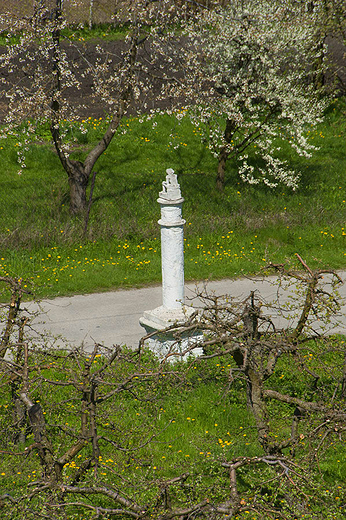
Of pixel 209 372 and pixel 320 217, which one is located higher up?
pixel 320 217

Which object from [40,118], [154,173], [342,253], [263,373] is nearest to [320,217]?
[342,253]

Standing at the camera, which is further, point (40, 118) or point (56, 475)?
point (40, 118)

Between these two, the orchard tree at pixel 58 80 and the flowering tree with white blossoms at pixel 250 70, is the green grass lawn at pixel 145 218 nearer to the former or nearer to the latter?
the orchard tree at pixel 58 80

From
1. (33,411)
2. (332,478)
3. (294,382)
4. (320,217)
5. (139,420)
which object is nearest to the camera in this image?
(33,411)

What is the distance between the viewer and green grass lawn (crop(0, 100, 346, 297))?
1093 centimetres

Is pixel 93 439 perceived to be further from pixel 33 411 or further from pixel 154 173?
pixel 154 173

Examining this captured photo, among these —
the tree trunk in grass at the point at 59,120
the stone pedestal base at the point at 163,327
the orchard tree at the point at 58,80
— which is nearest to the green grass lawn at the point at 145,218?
the tree trunk in grass at the point at 59,120

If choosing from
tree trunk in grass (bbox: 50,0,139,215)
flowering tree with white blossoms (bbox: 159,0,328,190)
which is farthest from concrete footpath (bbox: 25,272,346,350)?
flowering tree with white blossoms (bbox: 159,0,328,190)

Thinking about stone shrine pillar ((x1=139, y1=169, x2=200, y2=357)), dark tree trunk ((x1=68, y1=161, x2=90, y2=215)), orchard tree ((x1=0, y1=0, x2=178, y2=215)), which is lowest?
stone shrine pillar ((x1=139, y1=169, x2=200, y2=357))

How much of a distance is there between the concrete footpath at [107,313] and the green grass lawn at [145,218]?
1.13ft

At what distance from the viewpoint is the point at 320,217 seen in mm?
13234

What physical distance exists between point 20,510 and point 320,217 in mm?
10545

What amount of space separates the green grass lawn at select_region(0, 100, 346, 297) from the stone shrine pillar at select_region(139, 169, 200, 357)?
2.42 meters

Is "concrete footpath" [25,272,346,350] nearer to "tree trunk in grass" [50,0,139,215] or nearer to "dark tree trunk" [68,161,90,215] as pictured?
"dark tree trunk" [68,161,90,215]
